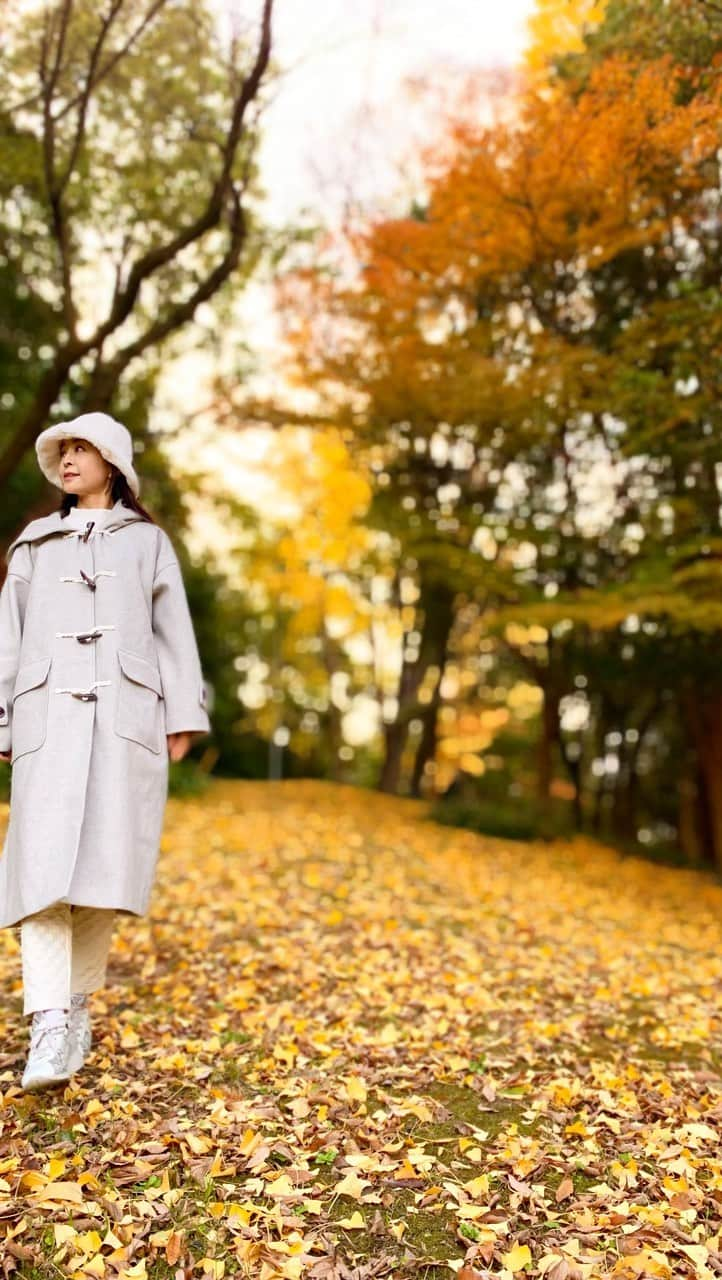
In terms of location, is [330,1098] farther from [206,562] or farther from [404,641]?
[206,562]

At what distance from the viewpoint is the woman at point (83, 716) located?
287cm

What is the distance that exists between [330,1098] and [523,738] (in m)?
17.0

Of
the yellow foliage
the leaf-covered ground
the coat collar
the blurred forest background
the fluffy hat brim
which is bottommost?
the leaf-covered ground

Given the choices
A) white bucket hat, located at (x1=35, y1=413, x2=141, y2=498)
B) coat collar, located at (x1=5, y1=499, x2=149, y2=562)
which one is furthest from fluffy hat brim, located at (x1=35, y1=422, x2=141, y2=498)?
coat collar, located at (x1=5, y1=499, x2=149, y2=562)

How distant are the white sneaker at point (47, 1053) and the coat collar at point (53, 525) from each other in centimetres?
151

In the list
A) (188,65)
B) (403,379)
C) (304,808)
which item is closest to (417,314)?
(403,379)

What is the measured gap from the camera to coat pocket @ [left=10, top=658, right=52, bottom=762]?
2947mm

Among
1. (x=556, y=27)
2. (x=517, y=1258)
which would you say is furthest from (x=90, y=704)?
(x=556, y=27)

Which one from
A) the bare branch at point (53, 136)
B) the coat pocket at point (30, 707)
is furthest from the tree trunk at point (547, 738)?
the coat pocket at point (30, 707)

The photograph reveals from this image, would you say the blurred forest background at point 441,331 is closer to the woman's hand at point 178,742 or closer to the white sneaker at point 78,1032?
the woman's hand at point 178,742

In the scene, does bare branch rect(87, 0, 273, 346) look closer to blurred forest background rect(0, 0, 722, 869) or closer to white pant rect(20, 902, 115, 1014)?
blurred forest background rect(0, 0, 722, 869)

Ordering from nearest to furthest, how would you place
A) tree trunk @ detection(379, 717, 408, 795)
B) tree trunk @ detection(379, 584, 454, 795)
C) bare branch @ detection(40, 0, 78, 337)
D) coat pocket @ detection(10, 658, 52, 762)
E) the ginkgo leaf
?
the ginkgo leaf → coat pocket @ detection(10, 658, 52, 762) → bare branch @ detection(40, 0, 78, 337) → tree trunk @ detection(379, 584, 454, 795) → tree trunk @ detection(379, 717, 408, 795)

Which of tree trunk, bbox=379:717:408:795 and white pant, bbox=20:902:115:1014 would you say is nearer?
white pant, bbox=20:902:115:1014

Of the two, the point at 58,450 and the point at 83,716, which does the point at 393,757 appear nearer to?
the point at 58,450
